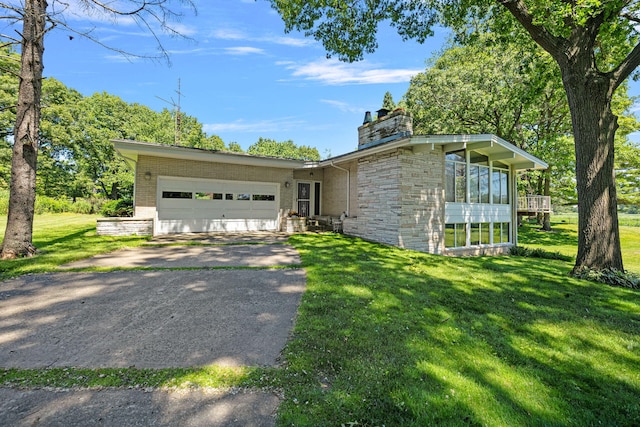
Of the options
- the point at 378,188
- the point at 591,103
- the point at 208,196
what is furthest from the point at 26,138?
the point at 591,103

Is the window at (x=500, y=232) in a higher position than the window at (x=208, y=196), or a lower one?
lower

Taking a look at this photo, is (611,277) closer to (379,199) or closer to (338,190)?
(379,199)

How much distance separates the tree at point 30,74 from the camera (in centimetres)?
580

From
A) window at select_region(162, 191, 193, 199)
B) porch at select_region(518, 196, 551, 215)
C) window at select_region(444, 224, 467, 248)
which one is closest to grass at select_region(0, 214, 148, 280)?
window at select_region(162, 191, 193, 199)

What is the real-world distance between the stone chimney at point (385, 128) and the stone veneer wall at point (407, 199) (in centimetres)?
91

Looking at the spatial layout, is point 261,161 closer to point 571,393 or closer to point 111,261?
point 111,261

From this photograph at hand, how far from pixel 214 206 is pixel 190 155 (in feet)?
7.83

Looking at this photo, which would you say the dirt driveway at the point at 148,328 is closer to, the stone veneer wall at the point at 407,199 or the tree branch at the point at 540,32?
the stone veneer wall at the point at 407,199

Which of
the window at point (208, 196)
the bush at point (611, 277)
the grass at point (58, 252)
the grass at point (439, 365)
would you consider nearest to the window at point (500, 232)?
the bush at point (611, 277)

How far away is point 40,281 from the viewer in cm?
447

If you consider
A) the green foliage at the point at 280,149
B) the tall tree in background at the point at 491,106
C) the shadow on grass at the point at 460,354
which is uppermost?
the green foliage at the point at 280,149

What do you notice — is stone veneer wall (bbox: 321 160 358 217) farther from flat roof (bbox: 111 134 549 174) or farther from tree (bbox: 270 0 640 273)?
tree (bbox: 270 0 640 273)

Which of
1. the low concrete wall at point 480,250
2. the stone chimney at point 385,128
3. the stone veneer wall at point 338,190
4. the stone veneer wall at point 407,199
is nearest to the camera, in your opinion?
the stone veneer wall at point 407,199

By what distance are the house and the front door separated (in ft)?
2.88
